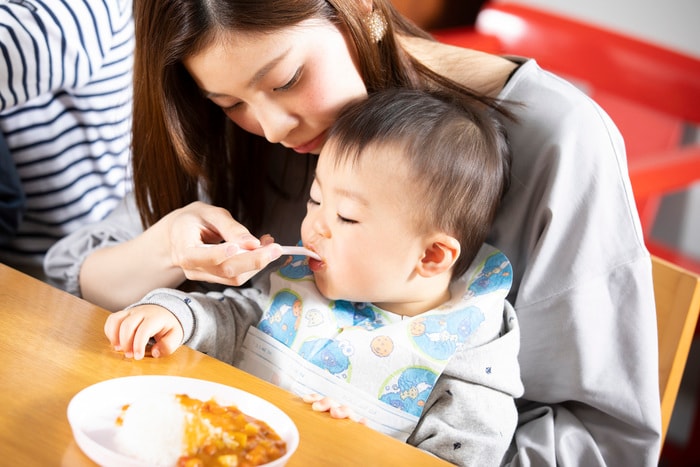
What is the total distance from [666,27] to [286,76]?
8.61 ft

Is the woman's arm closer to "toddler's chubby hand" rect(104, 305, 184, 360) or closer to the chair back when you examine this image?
"toddler's chubby hand" rect(104, 305, 184, 360)

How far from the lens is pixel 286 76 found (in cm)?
128

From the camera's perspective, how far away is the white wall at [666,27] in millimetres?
3385

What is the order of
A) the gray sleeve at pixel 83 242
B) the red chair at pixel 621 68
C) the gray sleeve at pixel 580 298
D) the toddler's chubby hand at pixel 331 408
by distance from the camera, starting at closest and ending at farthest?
the toddler's chubby hand at pixel 331 408 < the gray sleeve at pixel 580 298 < the gray sleeve at pixel 83 242 < the red chair at pixel 621 68

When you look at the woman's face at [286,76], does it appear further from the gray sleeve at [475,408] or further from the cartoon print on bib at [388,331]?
the gray sleeve at [475,408]

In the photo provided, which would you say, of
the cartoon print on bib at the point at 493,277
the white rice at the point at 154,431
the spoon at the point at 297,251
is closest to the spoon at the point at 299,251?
the spoon at the point at 297,251

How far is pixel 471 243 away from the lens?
1.30m

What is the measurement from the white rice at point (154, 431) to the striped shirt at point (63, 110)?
3.03 feet

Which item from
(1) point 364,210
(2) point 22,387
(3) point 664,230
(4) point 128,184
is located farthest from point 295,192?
(3) point 664,230

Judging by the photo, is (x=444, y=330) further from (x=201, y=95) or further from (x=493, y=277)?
(x=201, y=95)

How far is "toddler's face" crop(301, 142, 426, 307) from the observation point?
1.23 m

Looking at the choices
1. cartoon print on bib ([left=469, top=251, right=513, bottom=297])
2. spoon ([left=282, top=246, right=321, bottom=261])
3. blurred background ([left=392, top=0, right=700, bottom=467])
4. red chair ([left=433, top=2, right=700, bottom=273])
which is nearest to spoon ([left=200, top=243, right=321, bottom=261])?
spoon ([left=282, top=246, right=321, bottom=261])

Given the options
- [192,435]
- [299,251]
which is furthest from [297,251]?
[192,435]

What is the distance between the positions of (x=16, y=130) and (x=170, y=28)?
60 centimetres
